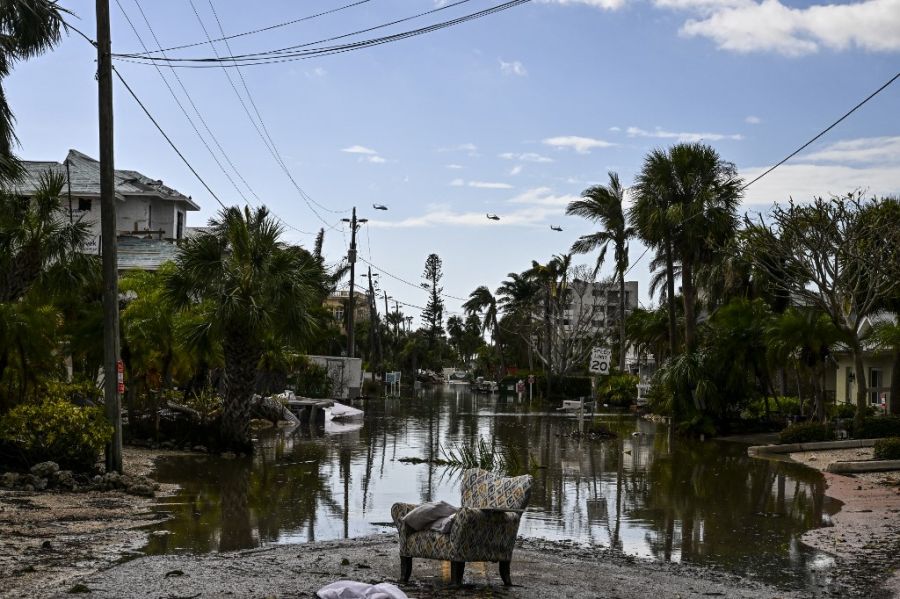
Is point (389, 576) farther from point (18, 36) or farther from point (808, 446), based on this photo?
point (808, 446)

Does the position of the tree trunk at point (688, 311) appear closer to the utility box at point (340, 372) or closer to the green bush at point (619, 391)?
the utility box at point (340, 372)

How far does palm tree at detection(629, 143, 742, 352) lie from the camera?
36.6 metres

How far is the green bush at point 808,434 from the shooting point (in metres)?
28.6

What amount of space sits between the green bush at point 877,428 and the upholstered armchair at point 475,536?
2039 cm

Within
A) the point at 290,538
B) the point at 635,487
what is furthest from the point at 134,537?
the point at 635,487

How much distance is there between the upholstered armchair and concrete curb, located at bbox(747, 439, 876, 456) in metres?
19.2

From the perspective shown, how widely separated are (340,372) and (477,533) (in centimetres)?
4301

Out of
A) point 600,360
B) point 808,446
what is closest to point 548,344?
point 600,360

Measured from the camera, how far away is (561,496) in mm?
18328

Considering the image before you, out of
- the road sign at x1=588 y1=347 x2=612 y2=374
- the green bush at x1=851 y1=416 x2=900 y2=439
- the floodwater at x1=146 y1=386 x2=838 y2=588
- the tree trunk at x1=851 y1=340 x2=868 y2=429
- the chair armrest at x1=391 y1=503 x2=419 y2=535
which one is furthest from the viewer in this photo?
the road sign at x1=588 y1=347 x2=612 y2=374

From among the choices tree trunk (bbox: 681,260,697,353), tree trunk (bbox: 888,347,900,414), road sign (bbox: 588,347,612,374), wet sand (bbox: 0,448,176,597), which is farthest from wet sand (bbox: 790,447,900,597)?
tree trunk (bbox: 681,260,697,353)

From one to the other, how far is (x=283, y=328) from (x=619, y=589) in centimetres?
1553

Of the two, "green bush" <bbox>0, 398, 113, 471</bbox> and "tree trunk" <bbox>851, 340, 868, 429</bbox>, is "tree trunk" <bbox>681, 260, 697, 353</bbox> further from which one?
"green bush" <bbox>0, 398, 113, 471</bbox>

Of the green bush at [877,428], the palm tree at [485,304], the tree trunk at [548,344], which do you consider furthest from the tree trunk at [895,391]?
the palm tree at [485,304]
